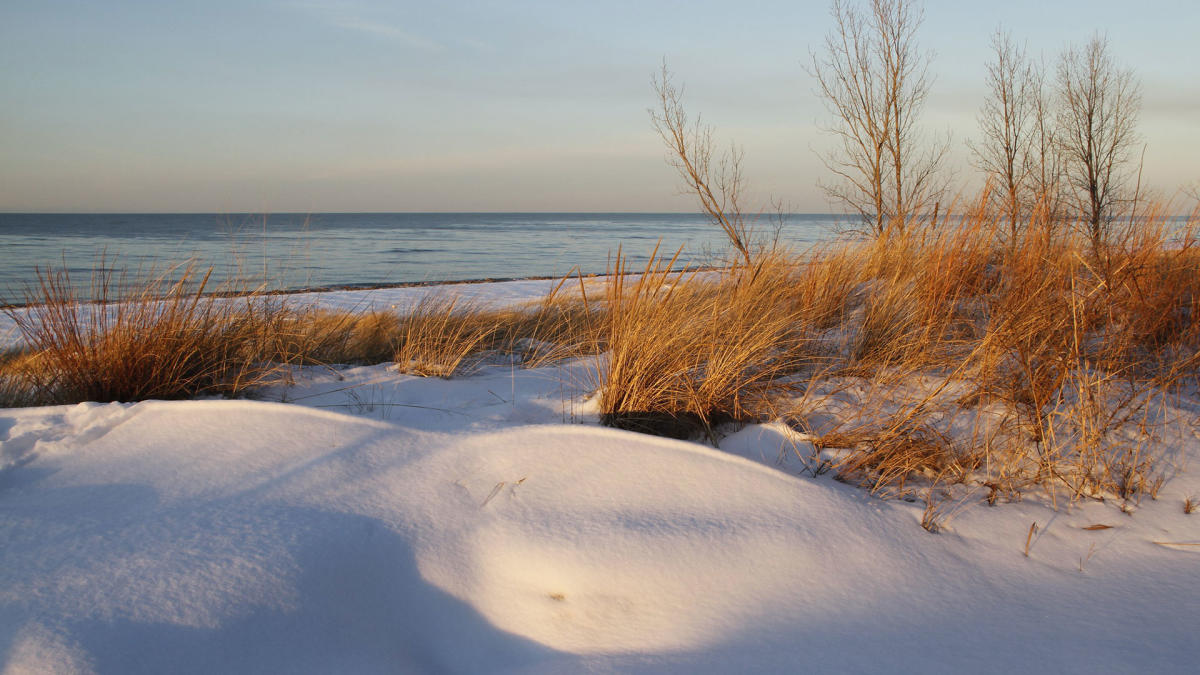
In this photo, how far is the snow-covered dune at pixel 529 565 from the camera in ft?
3.78

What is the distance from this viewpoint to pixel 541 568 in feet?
4.62

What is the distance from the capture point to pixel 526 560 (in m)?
1.43

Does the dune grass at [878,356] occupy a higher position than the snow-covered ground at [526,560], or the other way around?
the dune grass at [878,356]

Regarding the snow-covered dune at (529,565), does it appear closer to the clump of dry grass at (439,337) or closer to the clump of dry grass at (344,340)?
the clump of dry grass at (439,337)

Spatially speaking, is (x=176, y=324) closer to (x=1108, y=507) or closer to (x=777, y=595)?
(x=777, y=595)

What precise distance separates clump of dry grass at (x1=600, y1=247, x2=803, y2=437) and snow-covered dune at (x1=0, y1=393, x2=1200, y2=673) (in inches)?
12.3

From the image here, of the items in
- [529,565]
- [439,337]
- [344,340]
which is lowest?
[529,565]

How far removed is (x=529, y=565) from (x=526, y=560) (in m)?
0.02

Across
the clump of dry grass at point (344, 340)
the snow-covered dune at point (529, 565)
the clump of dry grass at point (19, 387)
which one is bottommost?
the snow-covered dune at point (529, 565)

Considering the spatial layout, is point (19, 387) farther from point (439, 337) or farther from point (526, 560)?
point (526, 560)

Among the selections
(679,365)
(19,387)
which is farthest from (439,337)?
(19,387)

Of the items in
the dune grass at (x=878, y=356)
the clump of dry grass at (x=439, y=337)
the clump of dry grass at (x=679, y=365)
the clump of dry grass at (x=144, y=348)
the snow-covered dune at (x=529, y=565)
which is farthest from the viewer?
A: the clump of dry grass at (x=439, y=337)

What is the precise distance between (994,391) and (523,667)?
175cm

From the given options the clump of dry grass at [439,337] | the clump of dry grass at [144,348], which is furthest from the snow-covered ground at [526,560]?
the clump of dry grass at [439,337]
